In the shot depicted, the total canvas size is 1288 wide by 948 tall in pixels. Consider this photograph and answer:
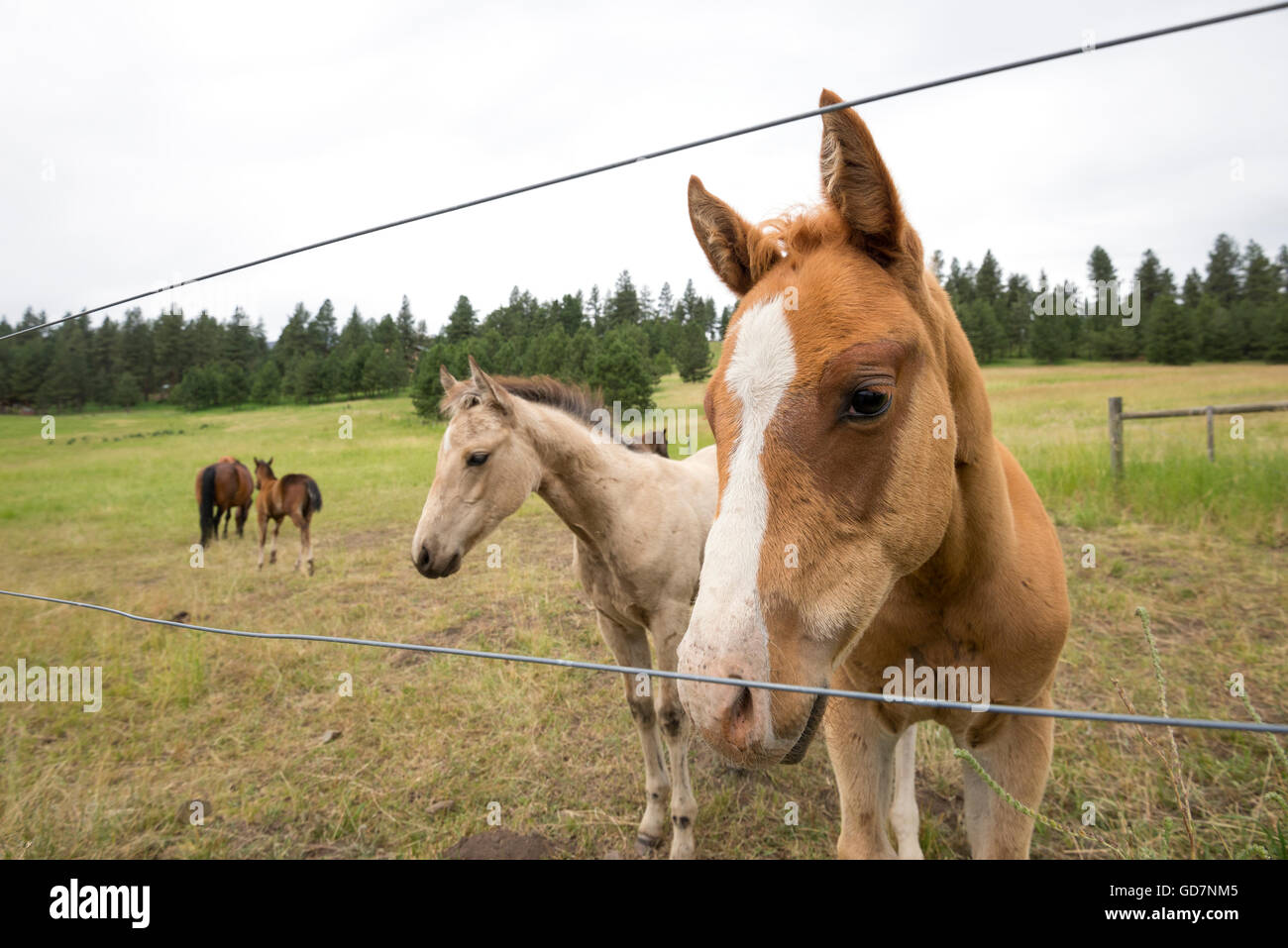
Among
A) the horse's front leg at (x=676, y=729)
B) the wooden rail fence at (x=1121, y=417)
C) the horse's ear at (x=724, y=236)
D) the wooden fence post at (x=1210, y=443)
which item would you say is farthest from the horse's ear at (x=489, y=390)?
the wooden fence post at (x=1210, y=443)

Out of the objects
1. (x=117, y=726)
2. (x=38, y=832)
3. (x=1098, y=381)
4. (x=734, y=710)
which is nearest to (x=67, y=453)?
(x=117, y=726)

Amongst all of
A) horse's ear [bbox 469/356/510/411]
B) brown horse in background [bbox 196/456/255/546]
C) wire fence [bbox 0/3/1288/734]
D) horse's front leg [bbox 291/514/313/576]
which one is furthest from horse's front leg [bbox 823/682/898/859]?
brown horse in background [bbox 196/456/255/546]

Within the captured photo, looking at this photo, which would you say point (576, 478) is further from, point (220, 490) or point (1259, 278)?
point (1259, 278)

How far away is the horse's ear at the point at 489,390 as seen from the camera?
348 cm

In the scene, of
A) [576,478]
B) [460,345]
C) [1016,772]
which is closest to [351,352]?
[460,345]

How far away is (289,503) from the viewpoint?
9594 millimetres

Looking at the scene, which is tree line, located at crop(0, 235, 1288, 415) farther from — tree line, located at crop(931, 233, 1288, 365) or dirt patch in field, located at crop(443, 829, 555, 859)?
dirt patch in field, located at crop(443, 829, 555, 859)

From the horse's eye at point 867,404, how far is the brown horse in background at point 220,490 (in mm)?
13010

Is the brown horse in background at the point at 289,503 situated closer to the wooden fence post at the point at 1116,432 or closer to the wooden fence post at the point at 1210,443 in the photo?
the wooden fence post at the point at 1116,432

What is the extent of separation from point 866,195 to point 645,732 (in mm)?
3396

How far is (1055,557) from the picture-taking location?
204 centimetres
